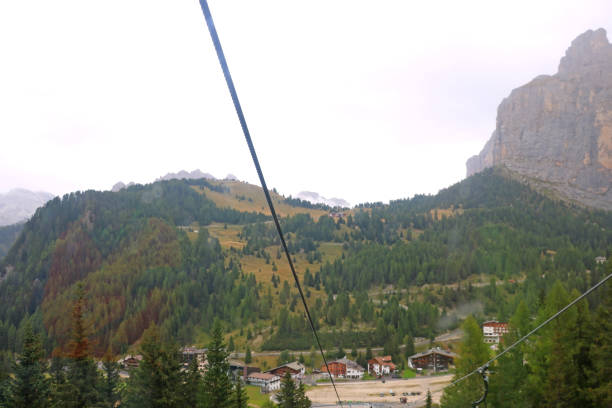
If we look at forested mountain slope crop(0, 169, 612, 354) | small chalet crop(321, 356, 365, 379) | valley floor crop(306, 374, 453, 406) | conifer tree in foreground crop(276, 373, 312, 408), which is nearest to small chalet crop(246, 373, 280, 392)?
valley floor crop(306, 374, 453, 406)

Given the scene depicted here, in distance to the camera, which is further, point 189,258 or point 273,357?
point 189,258

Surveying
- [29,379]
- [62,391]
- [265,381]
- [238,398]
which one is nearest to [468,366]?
[238,398]

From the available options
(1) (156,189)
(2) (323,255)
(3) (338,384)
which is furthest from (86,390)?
(1) (156,189)

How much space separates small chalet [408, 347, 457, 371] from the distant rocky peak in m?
179

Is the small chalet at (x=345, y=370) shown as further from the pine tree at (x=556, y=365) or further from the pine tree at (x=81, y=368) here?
the pine tree at (x=81, y=368)

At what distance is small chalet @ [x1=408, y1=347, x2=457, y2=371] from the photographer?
5581 cm

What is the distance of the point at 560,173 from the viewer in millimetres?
168625

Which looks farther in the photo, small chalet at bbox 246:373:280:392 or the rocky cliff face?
the rocky cliff face

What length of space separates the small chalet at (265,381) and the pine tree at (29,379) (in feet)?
127

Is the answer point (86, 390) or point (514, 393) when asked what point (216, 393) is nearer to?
point (86, 390)

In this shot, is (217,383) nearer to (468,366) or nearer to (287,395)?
(287,395)

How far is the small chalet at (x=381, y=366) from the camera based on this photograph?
5441cm

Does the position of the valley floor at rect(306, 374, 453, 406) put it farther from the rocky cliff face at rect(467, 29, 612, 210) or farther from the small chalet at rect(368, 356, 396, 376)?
the rocky cliff face at rect(467, 29, 612, 210)

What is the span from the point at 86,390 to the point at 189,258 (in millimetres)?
92484
